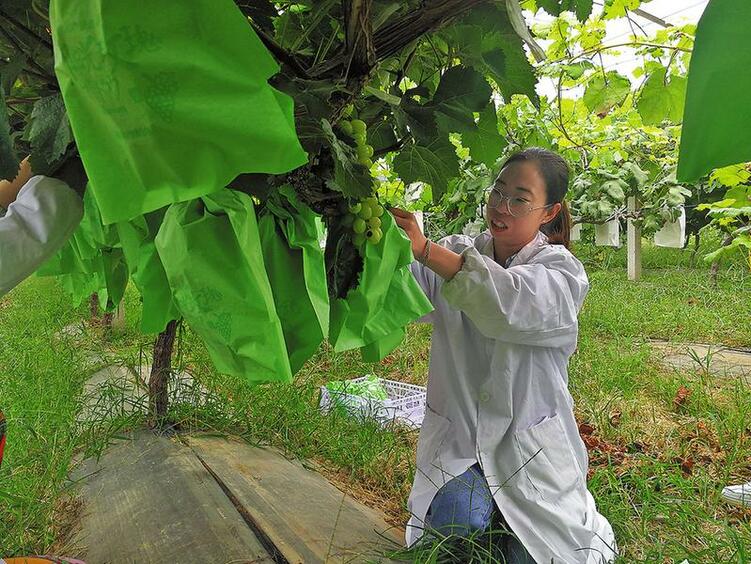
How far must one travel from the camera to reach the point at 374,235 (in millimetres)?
729

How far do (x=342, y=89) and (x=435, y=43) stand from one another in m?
0.24

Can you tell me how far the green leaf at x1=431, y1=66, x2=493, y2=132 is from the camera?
74cm

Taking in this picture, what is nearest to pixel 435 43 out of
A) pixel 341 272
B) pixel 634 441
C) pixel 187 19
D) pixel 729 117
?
pixel 341 272

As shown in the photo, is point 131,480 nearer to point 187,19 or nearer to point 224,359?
point 224,359

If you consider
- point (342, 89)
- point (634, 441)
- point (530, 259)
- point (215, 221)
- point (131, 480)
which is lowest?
point (634, 441)

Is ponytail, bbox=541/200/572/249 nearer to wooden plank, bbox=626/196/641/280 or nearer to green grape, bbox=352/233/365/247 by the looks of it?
green grape, bbox=352/233/365/247

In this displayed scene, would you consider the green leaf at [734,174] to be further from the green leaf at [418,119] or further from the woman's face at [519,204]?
the green leaf at [418,119]

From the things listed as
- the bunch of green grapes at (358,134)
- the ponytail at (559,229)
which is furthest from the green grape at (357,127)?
the ponytail at (559,229)

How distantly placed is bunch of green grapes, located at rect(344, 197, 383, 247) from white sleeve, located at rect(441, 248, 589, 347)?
450mm

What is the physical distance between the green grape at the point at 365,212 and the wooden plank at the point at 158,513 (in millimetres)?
875

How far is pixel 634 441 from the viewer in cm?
Answer: 222

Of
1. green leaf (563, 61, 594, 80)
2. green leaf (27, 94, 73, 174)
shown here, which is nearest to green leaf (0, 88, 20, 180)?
green leaf (27, 94, 73, 174)

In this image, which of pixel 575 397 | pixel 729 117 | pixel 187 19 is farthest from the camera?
pixel 575 397

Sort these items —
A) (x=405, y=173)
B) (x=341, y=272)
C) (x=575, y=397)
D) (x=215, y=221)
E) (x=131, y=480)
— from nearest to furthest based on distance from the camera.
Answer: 1. (x=215, y=221)
2. (x=341, y=272)
3. (x=405, y=173)
4. (x=131, y=480)
5. (x=575, y=397)
